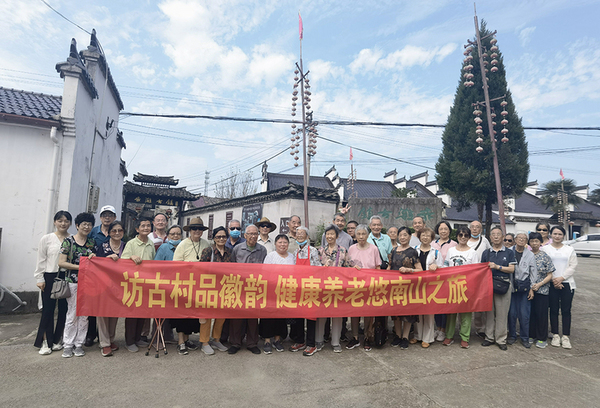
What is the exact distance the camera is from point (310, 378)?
3.41m

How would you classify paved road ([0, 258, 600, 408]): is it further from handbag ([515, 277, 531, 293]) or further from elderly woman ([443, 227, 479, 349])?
handbag ([515, 277, 531, 293])

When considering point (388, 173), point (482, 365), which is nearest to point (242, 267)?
point (482, 365)

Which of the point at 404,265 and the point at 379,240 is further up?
the point at 379,240

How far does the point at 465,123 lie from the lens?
18.7 metres

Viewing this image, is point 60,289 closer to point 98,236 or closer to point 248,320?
point 98,236

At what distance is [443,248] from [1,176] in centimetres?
745

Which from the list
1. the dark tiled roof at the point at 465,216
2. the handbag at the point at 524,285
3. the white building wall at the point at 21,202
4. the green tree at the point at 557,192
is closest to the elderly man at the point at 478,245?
the handbag at the point at 524,285

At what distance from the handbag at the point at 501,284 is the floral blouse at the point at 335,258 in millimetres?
1887

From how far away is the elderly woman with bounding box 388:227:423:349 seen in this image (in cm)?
445

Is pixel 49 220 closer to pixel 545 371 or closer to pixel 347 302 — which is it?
pixel 347 302

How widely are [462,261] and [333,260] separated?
1.75 metres

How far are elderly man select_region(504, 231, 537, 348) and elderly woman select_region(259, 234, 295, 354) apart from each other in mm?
2925

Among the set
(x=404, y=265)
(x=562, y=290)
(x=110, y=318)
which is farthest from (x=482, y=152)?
(x=110, y=318)

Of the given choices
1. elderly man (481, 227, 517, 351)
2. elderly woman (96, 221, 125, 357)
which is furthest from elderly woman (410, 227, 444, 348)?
elderly woman (96, 221, 125, 357)
